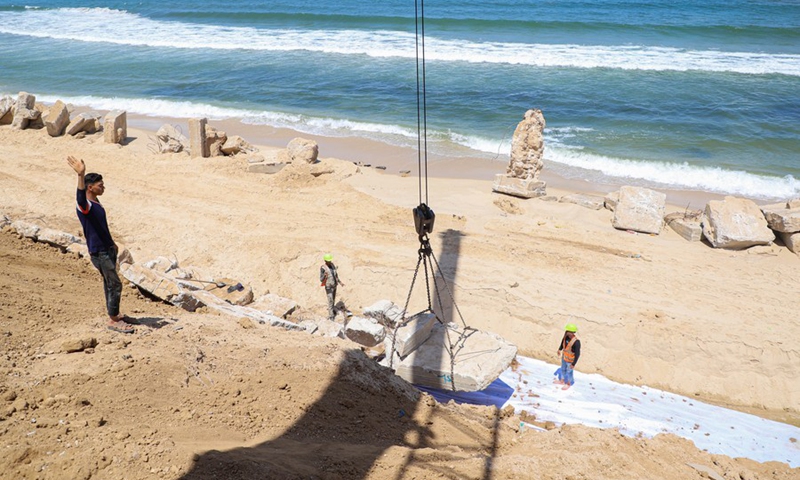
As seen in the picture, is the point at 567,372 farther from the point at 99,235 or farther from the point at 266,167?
the point at 266,167

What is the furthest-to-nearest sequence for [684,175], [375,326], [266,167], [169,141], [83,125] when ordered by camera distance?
[83,125] → [684,175] → [169,141] → [266,167] → [375,326]

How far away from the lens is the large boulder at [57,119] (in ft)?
60.8

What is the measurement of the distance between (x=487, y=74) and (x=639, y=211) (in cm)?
1604

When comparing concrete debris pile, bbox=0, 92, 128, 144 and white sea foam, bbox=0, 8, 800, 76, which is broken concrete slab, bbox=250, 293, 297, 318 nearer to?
concrete debris pile, bbox=0, 92, 128, 144

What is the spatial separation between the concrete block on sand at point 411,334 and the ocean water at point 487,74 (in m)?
10.8

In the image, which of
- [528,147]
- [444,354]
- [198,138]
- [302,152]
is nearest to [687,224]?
[528,147]

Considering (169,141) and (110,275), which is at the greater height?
(169,141)

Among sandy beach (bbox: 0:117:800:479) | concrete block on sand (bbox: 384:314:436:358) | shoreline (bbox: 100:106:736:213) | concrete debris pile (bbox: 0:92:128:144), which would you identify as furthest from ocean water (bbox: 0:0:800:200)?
concrete block on sand (bbox: 384:314:436:358)

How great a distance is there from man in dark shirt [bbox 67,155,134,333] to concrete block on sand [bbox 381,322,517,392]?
145 inches

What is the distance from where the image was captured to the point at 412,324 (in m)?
9.25

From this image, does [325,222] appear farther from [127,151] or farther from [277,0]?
[277,0]

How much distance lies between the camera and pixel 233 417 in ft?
20.1

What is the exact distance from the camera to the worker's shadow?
5.27m

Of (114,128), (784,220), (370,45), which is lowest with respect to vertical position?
(784,220)
